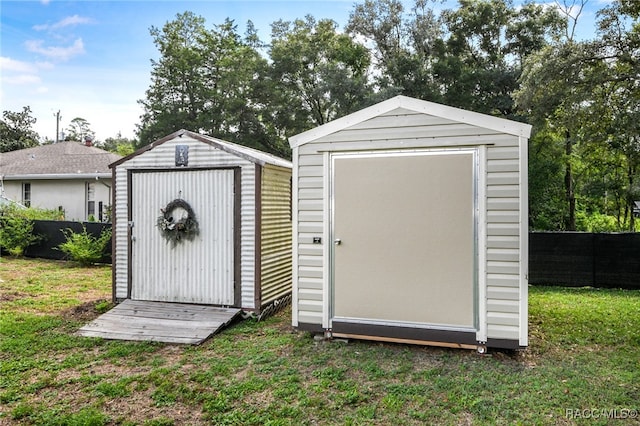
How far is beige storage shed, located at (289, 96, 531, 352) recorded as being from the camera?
3643 millimetres

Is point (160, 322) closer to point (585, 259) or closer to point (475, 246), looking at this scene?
point (475, 246)

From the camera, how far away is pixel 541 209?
1190cm

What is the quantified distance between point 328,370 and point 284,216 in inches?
105

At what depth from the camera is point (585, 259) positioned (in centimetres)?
694

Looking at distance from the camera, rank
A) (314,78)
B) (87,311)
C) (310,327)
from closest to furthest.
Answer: (310,327) → (87,311) → (314,78)

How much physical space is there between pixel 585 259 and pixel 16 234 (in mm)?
11935

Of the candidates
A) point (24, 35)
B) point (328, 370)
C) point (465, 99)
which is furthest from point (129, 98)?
point (328, 370)

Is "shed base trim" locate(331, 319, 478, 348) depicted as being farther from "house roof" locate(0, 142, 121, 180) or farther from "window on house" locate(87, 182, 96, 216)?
"window on house" locate(87, 182, 96, 216)

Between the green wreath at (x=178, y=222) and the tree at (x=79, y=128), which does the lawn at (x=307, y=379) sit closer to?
the green wreath at (x=178, y=222)

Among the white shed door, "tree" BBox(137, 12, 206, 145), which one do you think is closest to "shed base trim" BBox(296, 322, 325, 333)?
the white shed door

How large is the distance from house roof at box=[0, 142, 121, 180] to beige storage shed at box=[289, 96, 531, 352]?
11055 mm

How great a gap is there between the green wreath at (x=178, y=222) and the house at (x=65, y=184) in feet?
29.0

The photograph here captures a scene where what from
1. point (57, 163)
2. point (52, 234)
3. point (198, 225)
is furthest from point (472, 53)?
point (57, 163)

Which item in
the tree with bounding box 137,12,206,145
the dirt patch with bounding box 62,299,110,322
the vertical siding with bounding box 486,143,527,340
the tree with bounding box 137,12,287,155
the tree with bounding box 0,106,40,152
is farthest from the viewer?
the tree with bounding box 0,106,40,152
